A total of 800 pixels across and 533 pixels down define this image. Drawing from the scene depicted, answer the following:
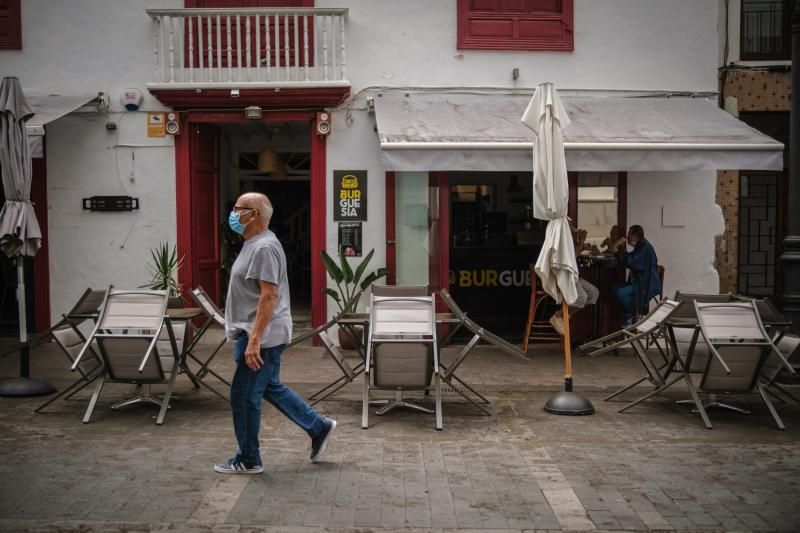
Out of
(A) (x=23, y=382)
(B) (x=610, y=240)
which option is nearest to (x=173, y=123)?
(A) (x=23, y=382)

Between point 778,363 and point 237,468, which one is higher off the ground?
point 778,363

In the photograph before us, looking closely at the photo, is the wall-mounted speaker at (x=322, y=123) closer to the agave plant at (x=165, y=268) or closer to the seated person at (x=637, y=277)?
the agave plant at (x=165, y=268)

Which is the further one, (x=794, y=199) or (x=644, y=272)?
(x=644, y=272)

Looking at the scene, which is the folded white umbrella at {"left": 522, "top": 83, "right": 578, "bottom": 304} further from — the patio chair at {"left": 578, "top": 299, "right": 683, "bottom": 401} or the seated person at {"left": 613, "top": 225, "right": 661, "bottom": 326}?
the seated person at {"left": 613, "top": 225, "right": 661, "bottom": 326}

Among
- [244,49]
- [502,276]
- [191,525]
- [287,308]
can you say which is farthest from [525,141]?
[191,525]

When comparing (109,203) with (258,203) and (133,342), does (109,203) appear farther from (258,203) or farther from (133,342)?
(258,203)

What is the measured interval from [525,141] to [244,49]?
162 inches

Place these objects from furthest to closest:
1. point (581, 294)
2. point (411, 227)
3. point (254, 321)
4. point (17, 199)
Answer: point (411, 227), point (581, 294), point (17, 199), point (254, 321)

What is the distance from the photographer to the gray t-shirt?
16.4ft

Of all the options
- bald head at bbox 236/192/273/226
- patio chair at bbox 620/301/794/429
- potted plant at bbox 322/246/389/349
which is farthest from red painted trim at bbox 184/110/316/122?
patio chair at bbox 620/301/794/429

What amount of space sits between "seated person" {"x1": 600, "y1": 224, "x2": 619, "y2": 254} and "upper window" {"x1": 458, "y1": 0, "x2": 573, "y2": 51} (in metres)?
2.53

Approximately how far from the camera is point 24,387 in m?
7.52

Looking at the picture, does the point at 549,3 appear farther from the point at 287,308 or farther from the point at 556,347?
the point at 287,308

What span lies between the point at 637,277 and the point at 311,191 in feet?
14.4
